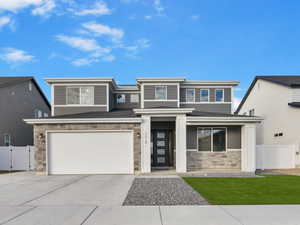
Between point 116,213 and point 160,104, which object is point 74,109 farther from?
point 116,213

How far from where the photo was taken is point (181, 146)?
11297 millimetres

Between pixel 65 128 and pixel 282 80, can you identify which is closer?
pixel 65 128

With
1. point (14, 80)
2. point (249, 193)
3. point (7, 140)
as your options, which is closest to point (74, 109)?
point (7, 140)

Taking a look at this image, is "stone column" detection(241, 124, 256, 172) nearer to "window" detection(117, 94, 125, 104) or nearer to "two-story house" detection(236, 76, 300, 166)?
"two-story house" detection(236, 76, 300, 166)

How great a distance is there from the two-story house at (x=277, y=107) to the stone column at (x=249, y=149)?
4.95 m

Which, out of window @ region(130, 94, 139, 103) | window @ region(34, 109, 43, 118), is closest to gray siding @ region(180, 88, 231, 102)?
window @ region(130, 94, 139, 103)

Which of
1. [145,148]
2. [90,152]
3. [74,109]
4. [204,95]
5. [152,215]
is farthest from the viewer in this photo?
[204,95]

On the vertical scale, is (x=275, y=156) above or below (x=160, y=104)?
below

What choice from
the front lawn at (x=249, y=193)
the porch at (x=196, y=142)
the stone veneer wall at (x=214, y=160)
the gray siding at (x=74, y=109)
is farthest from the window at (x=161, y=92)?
the front lawn at (x=249, y=193)

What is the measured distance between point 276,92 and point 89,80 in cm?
1415

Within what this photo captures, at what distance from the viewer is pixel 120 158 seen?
11312 mm

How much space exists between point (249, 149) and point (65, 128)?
32.3 feet

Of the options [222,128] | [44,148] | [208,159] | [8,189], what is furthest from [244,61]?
[8,189]

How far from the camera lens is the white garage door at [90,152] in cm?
1130
